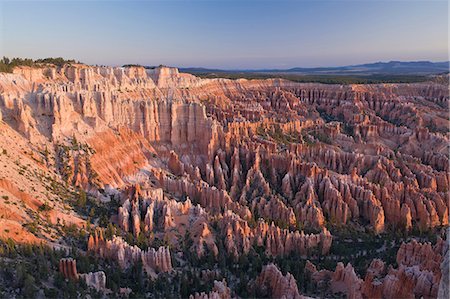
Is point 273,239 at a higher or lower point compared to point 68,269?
lower

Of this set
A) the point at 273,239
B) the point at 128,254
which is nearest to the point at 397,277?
the point at 273,239

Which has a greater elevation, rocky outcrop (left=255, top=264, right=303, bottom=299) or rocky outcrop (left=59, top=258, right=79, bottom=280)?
rocky outcrop (left=59, top=258, right=79, bottom=280)

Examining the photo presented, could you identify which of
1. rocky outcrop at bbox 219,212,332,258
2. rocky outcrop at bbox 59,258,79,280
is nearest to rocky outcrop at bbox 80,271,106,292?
rocky outcrop at bbox 59,258,79,280

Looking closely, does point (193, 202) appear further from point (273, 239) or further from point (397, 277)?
point (397, 277)

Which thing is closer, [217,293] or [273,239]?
[217,293]

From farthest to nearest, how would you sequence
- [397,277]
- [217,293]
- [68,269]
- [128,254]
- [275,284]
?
[128,254] < [275,284] < [397,277] < [217,293] < [68,269]

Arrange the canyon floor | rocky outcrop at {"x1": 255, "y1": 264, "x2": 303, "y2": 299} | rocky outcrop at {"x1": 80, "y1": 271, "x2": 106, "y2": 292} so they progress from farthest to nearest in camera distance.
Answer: the canyon floor < rocky outcrop at {"x1": 255, "y1": 264, "x2": 303, "y2": 299} < rocky outcrop at {"x1": 80, "y1": 271, "x2": 106, "y2": 292}

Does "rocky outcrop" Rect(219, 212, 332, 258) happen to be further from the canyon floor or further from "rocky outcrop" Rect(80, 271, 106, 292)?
"rocky outcrop" Rect(80, 271, 106, 292)

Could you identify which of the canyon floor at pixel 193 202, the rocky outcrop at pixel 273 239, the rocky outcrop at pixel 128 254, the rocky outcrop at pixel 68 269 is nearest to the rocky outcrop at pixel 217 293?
the canyon floor at pixel 193 202

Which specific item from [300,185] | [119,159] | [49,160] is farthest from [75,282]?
[300,185]
